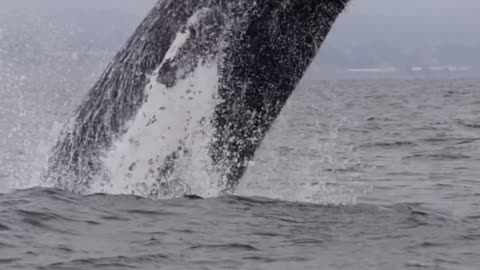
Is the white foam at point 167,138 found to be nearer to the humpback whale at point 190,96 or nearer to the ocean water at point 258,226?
the humpback whale at point 190,96

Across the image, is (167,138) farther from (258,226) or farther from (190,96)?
(258,226)

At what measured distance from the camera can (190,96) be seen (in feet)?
24.6

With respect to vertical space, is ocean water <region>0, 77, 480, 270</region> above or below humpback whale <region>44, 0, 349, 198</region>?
below

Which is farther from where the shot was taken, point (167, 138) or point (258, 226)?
point (167, 138)

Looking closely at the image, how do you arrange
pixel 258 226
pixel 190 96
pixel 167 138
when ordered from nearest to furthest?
pixel 258 226
pixel 190 96
pixel 167 138

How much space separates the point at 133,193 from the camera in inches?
303

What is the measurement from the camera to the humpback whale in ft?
23.6

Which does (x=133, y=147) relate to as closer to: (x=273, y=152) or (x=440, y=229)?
(x=440, y=229)

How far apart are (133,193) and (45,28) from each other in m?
74.1

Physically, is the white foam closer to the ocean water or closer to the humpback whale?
the humpback whale

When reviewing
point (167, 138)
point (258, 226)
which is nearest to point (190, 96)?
point (167, 138)

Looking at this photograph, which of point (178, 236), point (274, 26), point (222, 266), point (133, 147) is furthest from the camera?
point (133, 147)

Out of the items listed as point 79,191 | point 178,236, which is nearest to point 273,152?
point 79,191

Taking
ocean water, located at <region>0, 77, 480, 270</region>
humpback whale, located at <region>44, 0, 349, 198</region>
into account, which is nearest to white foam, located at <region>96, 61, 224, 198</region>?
humpback whale, located at <region>44, 0, 349, 198</region>
